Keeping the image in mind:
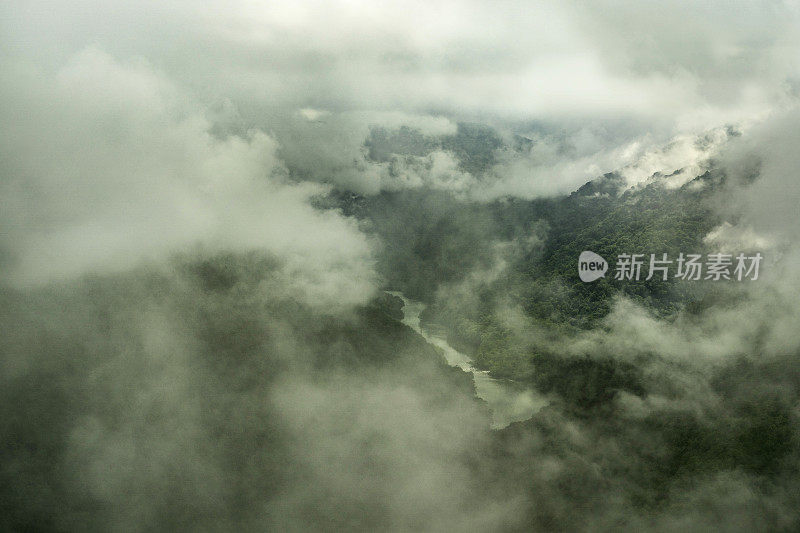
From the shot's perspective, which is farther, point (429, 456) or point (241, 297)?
point (241, 297)

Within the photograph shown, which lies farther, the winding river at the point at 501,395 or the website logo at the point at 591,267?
the website logo at the point at 591,267

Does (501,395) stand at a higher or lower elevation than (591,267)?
lower

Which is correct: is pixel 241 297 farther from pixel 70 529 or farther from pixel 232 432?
pixel 70 529

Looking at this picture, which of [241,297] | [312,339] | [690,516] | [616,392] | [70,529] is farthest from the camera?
[241,297]

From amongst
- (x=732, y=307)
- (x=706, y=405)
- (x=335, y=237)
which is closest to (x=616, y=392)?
(x=706, y=405)

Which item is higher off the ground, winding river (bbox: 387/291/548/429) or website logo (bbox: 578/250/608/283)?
website logo (bbox: 578/250/608/283)

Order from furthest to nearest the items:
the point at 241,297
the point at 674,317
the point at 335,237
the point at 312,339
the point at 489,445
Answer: the point at 335,237
the point at 241,297
the point at 312,339
the point at 674,317
the point at 489,445

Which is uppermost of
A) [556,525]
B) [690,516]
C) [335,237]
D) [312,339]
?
[335,237]

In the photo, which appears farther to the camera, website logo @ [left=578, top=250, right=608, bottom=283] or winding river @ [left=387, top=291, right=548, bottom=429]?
website logo @ [left=578, top=250, right=608, bottom=283]

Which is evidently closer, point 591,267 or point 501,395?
point 501,395

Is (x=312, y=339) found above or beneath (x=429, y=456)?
above

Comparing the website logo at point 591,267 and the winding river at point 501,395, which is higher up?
the website logo at point 591,267
